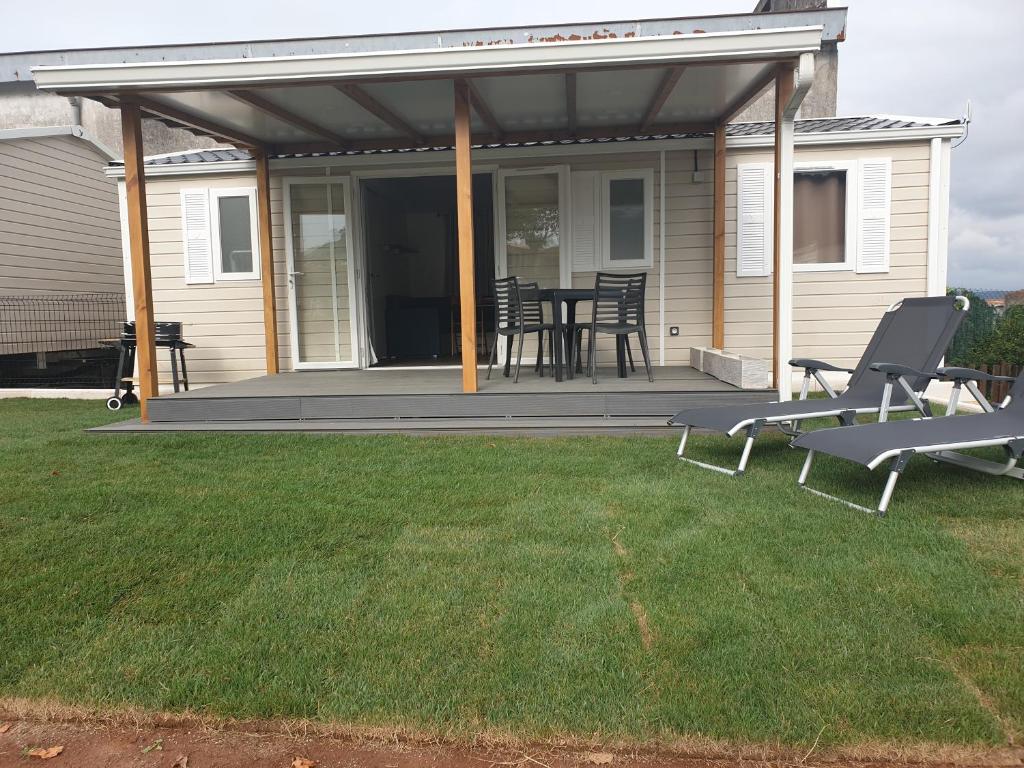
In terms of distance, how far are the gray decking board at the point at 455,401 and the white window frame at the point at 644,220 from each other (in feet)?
5.86

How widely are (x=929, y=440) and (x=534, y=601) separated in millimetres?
2053

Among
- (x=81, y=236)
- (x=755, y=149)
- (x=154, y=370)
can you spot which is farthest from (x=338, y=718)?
(x=81, y=236)

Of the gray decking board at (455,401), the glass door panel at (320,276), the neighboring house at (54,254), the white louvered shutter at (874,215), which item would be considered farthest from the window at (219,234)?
the white louvered shutter at (874,215)

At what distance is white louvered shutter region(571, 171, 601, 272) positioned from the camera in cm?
736

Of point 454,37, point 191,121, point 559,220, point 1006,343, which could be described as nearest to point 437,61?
point 191,121

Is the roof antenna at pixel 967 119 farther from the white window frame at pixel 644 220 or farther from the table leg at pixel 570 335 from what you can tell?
the table leg at pixel 570 335

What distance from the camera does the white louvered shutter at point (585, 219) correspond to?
736cm

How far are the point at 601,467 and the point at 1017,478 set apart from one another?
6.85 ft

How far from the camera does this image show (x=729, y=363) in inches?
220

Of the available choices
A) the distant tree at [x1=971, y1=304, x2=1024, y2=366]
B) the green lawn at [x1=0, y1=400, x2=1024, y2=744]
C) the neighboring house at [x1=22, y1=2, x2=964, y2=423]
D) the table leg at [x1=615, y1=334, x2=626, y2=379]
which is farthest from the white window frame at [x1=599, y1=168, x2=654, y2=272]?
the green lawn at [x1=0, y1=400, x2=1024, y2=744]

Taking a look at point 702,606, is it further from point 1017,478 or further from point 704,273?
point 704,273

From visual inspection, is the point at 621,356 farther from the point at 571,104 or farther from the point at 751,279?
the point at 571,104

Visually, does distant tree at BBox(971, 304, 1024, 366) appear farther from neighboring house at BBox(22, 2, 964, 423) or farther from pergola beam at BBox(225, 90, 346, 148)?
pergola beam at BBox(225, 90, 346, 148)

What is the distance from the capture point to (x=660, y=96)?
5953mm
